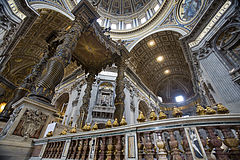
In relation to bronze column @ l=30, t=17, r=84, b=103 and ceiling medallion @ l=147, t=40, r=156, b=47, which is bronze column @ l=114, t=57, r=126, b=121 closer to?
bronze column @ l=30, t=17, r=84, b=103

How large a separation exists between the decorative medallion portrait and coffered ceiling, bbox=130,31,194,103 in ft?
5.22

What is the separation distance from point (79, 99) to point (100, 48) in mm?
6897

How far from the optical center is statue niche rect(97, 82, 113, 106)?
9962 mm

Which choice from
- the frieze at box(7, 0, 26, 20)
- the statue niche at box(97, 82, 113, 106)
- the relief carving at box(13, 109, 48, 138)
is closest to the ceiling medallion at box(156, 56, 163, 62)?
the statue niche at box(97, 82, 113, 106)

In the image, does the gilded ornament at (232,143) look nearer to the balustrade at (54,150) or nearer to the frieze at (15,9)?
the balustrade at (54,150)

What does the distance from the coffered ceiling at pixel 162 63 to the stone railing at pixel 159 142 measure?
11.6 m

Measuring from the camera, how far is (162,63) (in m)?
16.7

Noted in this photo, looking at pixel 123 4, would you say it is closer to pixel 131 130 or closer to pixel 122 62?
pixel 122 62

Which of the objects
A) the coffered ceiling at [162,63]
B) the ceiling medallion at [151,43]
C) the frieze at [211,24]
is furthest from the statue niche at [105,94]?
the frieze at [211,24]

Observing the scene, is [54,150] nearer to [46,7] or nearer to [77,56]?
[77,56]

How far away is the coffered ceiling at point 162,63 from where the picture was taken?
13.5 meters

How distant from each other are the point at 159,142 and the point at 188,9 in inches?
501

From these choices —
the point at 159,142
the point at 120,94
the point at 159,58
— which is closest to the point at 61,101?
the point at 120,94

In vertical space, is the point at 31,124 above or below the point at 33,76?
below
